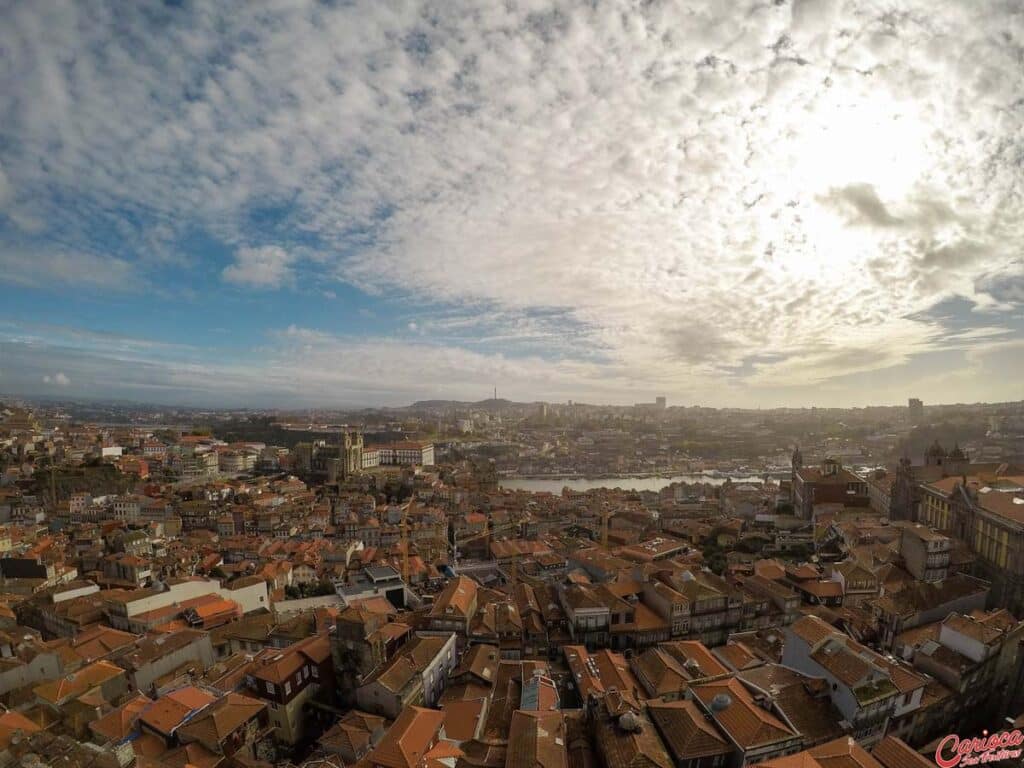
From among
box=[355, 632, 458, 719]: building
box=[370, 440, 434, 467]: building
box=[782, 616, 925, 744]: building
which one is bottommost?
box=[370, 440, 434, 467]: building

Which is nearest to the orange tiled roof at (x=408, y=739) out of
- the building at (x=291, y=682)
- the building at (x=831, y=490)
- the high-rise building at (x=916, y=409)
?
the building at (x=291, y=682)

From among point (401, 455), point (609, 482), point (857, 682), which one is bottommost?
point (609, 482)

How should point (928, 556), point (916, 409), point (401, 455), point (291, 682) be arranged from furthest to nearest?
point (916, 409) → point (401, 455) → point (928, 556) → point (291, 682)

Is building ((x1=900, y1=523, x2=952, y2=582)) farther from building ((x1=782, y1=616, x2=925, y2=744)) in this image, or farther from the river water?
the river water

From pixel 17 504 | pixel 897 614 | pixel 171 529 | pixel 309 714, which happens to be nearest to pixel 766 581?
pixel 897 614

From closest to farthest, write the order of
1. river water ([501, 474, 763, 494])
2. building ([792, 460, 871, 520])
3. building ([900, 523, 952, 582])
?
building ([900, 523, 952, 582]) < building ([792, 460, 871, 520]) < river water ([501, 474, 763, 494])

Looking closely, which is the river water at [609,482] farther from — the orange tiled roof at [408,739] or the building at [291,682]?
the orange tiled roof at [408,739]

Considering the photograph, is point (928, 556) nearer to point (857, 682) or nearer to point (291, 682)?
point (857, 682)

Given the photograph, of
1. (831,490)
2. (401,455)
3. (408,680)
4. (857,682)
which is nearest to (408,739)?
(408,680)

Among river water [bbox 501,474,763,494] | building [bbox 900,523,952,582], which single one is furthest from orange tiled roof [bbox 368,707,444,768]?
river water [bbox 501,474,763,494]
